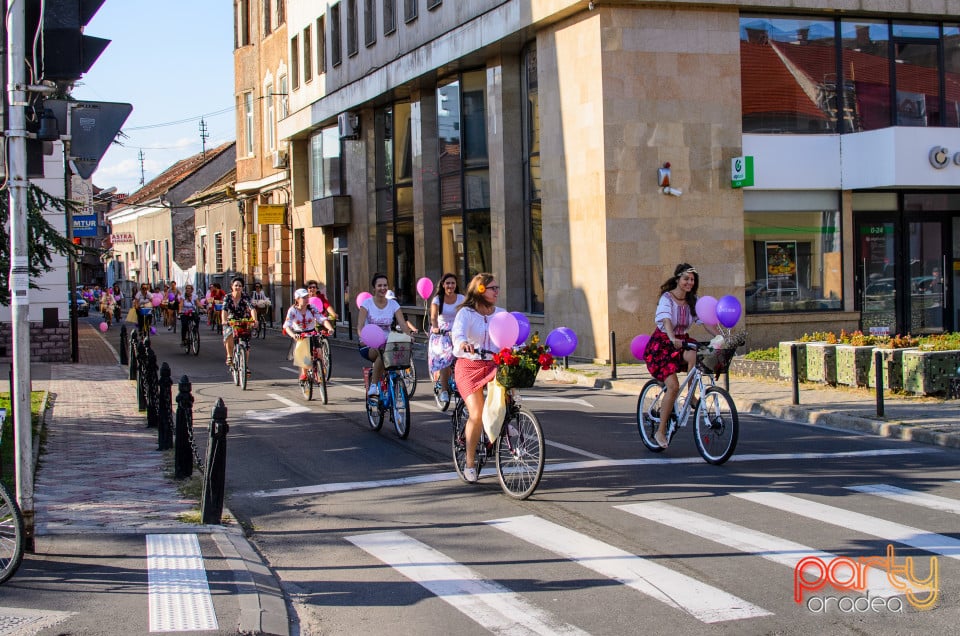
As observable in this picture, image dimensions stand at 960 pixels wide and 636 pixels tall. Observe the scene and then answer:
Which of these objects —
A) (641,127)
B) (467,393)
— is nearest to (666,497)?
(467,393)

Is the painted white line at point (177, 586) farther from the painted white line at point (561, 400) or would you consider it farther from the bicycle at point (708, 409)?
the painted white line at point (561, 400)

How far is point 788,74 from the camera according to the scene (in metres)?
21.1

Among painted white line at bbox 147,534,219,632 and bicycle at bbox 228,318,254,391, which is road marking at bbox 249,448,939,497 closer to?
painted white line at bbox 147,534,219,632

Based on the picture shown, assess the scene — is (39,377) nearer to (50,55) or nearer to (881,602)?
(50,55)

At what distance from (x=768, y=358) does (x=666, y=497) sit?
362 inches

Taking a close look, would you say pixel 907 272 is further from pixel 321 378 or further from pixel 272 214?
pixel 272 214

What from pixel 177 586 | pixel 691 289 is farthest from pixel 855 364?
pixel 177 586

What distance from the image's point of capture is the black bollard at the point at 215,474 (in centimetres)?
774

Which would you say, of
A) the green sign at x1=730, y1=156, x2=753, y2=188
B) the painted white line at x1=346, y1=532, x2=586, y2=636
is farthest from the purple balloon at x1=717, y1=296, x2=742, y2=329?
the green sign at x1=730, y1=156, x2=753, y2=188

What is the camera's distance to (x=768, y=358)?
17.1 meters

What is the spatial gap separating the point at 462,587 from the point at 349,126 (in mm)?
29665

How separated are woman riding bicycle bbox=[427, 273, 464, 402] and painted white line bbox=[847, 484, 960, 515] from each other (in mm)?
6073

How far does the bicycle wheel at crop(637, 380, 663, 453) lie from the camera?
10656mm

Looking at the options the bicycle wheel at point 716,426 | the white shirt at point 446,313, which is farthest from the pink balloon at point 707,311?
the white shirt at point 446,313
